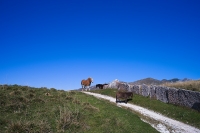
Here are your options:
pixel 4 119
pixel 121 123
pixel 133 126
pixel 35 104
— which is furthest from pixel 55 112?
pixel 133 126

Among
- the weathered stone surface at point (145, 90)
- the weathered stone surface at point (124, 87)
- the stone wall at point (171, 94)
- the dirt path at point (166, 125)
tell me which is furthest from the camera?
the weathered stone surface at point (124, 87)

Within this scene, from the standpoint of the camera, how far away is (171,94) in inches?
1045

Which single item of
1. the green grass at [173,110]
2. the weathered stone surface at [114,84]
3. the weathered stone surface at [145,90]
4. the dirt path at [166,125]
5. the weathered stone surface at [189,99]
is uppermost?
the weathered stone surface at [114,84]

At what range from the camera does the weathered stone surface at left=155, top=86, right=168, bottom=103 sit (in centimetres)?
2754

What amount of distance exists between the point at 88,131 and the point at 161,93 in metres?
18.5

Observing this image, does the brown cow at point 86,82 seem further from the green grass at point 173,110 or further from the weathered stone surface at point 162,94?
the weathered stone surface at point 162,94

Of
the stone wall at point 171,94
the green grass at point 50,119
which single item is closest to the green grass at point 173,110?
the stone wall at point 171,94

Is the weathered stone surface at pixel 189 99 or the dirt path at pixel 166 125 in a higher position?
the weathered stone surface at pixel 189 99

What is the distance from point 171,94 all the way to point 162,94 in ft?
6.07

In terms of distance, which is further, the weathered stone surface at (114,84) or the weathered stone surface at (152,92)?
the weathered stone surface at (114,84)

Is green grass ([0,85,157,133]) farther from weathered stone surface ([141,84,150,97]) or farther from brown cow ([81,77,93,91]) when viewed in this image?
brown cow ([81,77,93,91])

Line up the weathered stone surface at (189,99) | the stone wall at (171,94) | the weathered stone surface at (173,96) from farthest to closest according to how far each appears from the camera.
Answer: the weathered stone surface at (173,96) < the stone wall at (171,94) < the weathered stone surface at (189,99)

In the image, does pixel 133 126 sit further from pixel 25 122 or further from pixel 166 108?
pixel 166 108

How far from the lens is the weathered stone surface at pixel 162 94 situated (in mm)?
27542
